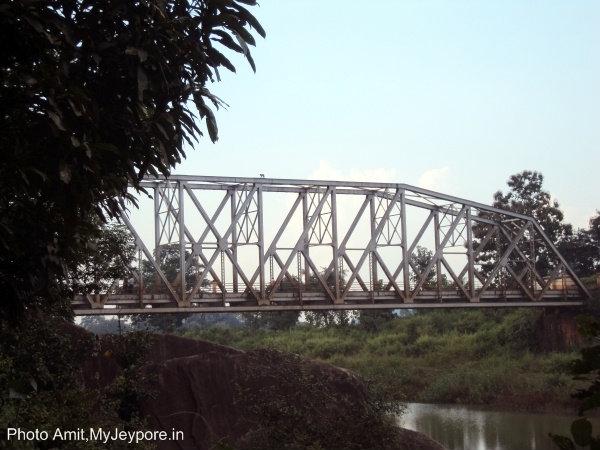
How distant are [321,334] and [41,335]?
116 feet

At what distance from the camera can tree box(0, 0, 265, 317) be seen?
22.8ft

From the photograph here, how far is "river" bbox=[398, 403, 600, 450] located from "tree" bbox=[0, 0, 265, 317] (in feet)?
58.1

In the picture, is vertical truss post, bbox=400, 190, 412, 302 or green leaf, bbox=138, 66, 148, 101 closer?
green leaf, bbox=138, 66, 148, 101

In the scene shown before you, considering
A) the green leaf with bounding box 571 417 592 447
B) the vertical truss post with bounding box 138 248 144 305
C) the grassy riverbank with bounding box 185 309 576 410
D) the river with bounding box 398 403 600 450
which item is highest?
the vertical truss post with bounding box 138 248 144 305

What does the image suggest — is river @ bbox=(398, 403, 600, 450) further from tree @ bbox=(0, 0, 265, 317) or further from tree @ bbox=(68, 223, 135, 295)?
tree @ bbox=(0, 0, 265, 317)

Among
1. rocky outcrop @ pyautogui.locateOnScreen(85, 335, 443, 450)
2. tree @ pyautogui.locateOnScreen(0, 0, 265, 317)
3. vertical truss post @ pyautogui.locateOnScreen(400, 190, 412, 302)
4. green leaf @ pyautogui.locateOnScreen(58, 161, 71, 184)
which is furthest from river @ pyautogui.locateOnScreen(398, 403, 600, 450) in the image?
green leaf @ pyautogui.locateOnScreen(58, 161, 71, 184)

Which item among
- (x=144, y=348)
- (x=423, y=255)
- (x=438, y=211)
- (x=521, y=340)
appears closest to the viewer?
(x=144, y=348)

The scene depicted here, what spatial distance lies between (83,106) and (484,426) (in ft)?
78.0

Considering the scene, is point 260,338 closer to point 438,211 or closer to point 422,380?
point 422,380

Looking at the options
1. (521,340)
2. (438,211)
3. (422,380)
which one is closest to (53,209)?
(438,211)

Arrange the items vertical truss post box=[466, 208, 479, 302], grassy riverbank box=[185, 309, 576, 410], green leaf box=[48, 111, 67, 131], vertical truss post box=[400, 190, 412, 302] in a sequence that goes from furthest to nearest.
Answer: vertical truss post box=[466, 208, 479, 302] → grassy riverbank box=[185, 309, 576, 410] → vertical truss post box=[400, 190, 412, 302] → green leaf box=[48, 111, 67, 131]

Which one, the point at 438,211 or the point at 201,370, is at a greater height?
the point at 438,211

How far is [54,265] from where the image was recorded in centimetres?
795

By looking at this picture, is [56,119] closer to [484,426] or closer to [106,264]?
[106,264]
